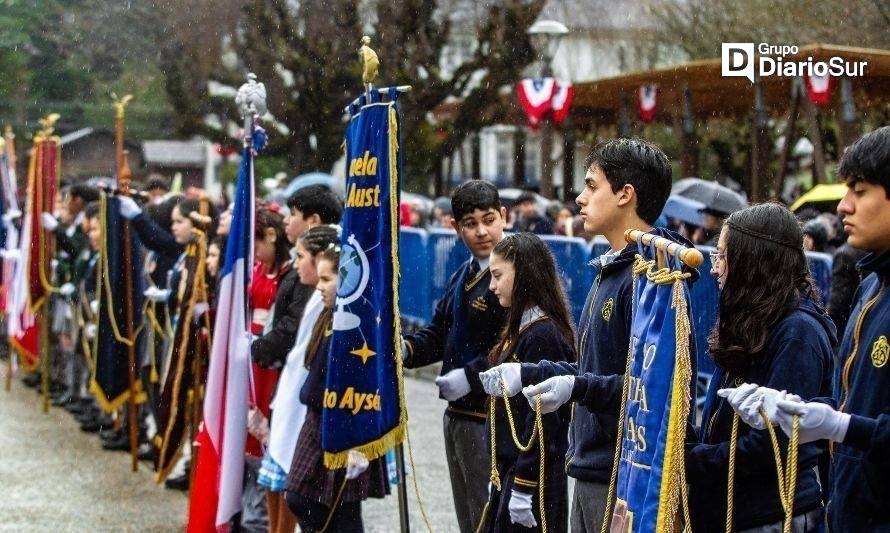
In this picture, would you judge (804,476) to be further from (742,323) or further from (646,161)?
(646,161)

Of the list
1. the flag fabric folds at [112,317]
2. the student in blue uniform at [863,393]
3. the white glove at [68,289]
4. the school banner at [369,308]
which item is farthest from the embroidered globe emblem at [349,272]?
the white glove at [68,289]

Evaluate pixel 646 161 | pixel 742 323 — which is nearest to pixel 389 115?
pixel 646 161

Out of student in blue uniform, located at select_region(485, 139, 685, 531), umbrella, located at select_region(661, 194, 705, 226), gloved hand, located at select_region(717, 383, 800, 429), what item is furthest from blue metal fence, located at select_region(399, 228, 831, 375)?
gloved hand, located at select_region(717, 383, 800, 429)

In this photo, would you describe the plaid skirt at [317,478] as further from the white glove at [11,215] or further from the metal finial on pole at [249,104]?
the white glove at [11,215]

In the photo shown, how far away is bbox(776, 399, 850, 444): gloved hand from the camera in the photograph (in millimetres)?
2932

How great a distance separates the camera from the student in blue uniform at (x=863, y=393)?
2.96 meters

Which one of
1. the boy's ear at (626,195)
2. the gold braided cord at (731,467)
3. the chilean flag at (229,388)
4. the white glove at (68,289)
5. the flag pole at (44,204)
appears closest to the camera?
the gold braided cord at (731,467)

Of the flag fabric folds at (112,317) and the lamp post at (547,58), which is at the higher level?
the lamp post at (547,58)

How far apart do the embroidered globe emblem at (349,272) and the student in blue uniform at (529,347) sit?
0.57 m

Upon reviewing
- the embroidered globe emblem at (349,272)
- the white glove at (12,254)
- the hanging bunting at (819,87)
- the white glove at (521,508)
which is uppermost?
the hanging bunting at (819,87)

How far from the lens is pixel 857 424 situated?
2.97m

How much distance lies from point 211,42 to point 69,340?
13295 mm

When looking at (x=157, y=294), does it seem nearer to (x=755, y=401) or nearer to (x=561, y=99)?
(x=755, y=401)

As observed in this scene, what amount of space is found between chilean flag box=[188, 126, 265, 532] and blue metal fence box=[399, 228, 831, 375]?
3.37m
